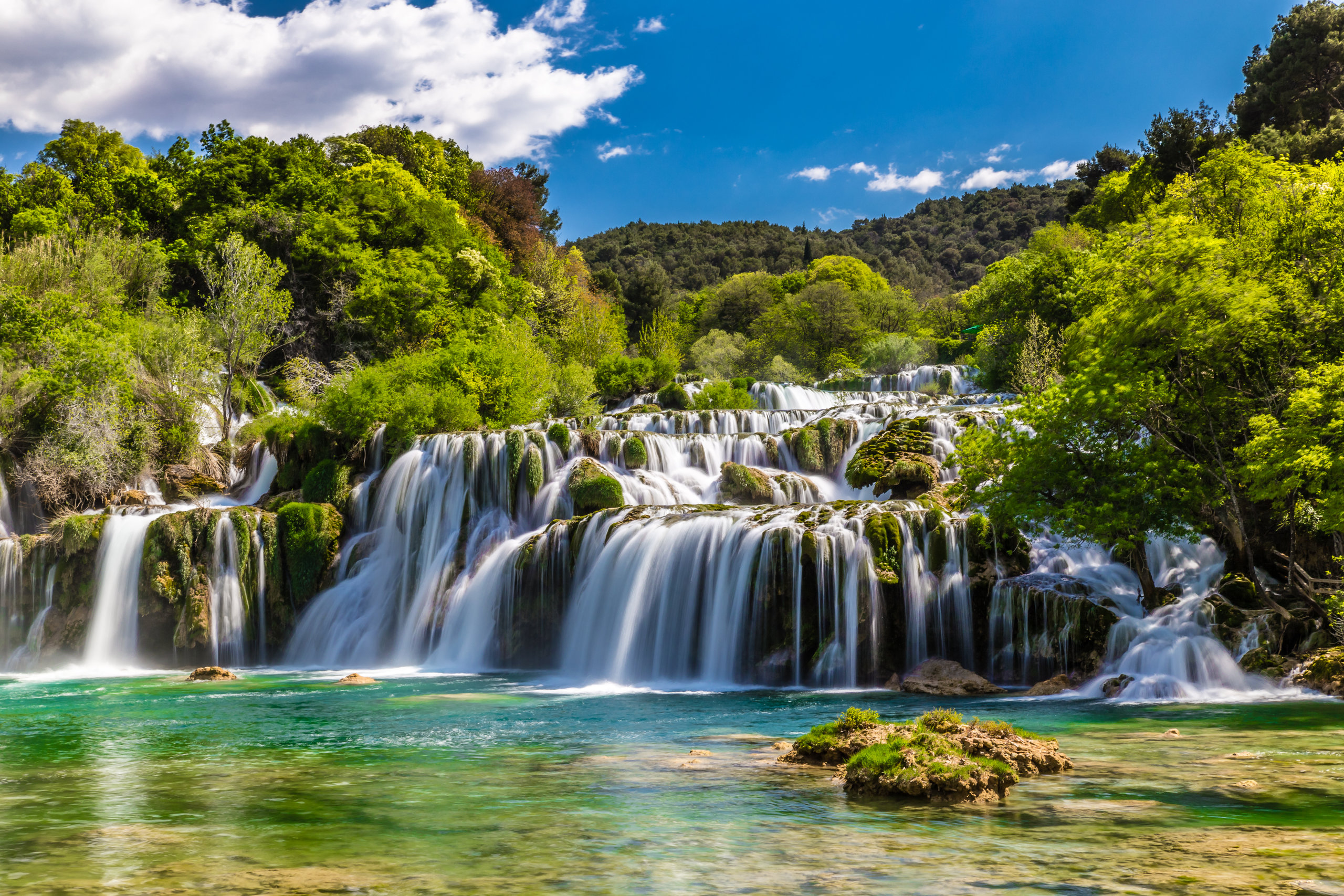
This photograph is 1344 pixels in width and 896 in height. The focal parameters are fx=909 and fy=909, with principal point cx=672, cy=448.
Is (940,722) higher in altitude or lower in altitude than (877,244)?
lower

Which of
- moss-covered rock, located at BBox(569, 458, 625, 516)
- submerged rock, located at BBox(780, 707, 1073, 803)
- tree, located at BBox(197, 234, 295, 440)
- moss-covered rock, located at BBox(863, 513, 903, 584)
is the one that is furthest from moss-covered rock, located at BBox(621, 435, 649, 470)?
submerged rock, located at BBox(780, 707, 1073, 803)

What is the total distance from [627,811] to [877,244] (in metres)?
139

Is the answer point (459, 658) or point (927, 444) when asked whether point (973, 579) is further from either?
point (459, 658)

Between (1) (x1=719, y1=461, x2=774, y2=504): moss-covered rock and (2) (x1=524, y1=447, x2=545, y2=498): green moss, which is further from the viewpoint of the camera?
(2) (x1=524, y1=447, x2=545, y2=498): green moss

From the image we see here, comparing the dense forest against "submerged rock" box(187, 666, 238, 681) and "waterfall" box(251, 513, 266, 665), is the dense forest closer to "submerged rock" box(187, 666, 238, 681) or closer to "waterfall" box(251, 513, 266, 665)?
"waterfall" box(251, 513, 266, 665)

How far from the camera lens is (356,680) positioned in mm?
21531

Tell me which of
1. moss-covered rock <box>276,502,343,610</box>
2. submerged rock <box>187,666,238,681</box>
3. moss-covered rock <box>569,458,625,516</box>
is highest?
moss-covered rock <box>569,458,625,516</box>

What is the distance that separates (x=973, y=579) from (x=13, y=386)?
30.7m

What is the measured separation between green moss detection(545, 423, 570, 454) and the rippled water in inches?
592

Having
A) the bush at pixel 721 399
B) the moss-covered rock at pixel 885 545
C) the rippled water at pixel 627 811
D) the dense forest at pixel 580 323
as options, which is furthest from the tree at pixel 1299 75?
the rippled water at pixel 627 811

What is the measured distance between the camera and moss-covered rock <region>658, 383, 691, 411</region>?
152 ft

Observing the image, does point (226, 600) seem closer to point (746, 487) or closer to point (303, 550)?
point (303, 550)

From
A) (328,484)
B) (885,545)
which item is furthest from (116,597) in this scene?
(885,545)

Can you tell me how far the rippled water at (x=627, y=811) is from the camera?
657 cm
